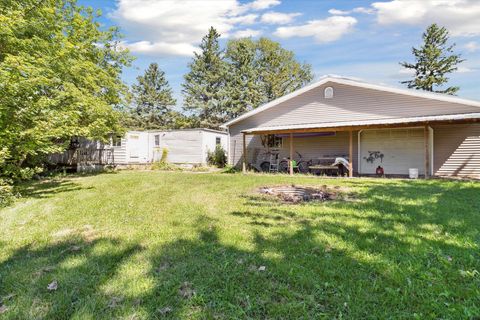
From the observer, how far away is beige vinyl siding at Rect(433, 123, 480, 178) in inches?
437

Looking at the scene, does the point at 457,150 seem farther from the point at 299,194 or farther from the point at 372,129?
the point at 299,194

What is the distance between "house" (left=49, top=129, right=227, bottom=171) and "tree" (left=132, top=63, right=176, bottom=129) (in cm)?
1985

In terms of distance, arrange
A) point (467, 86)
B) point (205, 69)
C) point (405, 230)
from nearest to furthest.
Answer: point (405, 230), point (467, 86), point (205, 69)

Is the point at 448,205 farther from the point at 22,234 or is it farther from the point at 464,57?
the point at 464,57

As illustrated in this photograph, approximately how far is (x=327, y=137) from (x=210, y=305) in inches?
504

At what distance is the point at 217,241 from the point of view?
3.71 m

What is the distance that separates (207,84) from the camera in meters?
34.9

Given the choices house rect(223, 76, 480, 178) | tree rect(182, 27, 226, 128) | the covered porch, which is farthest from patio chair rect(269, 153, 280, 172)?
tree rect(182, 27, 226, 128)

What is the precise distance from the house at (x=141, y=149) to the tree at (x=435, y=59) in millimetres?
24845

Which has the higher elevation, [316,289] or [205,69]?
[205,69]

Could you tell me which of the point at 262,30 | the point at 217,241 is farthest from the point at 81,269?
the point at 262,30

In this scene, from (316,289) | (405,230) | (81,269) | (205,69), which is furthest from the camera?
(205,69)

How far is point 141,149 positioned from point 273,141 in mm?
8710

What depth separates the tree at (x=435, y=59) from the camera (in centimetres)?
3034
